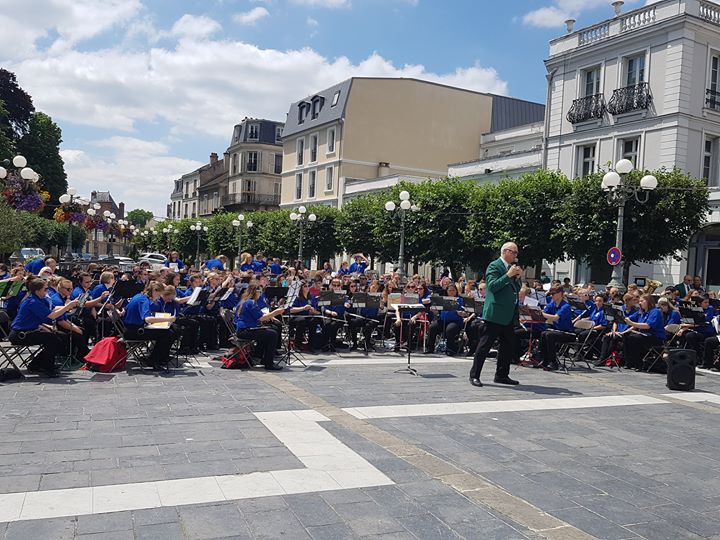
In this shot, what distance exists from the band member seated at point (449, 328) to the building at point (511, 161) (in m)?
20.2

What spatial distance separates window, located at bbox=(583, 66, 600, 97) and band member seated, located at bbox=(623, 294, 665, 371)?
1924 cm

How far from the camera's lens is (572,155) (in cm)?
3047

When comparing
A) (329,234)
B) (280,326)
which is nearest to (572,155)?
(329,234)

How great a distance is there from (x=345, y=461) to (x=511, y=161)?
30418 millimetres

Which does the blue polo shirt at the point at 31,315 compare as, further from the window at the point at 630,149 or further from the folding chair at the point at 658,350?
the window at the point at 630,149

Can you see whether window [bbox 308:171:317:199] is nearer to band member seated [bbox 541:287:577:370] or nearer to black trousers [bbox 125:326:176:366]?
band member seated [bbox 541:287:577:370]

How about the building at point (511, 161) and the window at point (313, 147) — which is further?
the window at point (313, 147)

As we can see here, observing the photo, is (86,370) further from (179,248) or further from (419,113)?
(179,248)

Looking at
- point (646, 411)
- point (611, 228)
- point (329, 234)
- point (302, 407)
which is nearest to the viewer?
point (302, 407)

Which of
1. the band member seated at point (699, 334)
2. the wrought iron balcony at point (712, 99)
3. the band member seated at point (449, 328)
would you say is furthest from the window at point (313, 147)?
the band member seated at point (699, 334)

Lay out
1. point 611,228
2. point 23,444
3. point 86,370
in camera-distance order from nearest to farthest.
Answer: point 23,444
point 86,370
point 611,228

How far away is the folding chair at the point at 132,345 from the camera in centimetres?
1037

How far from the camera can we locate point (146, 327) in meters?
10.4

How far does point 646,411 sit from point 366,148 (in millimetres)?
46607
